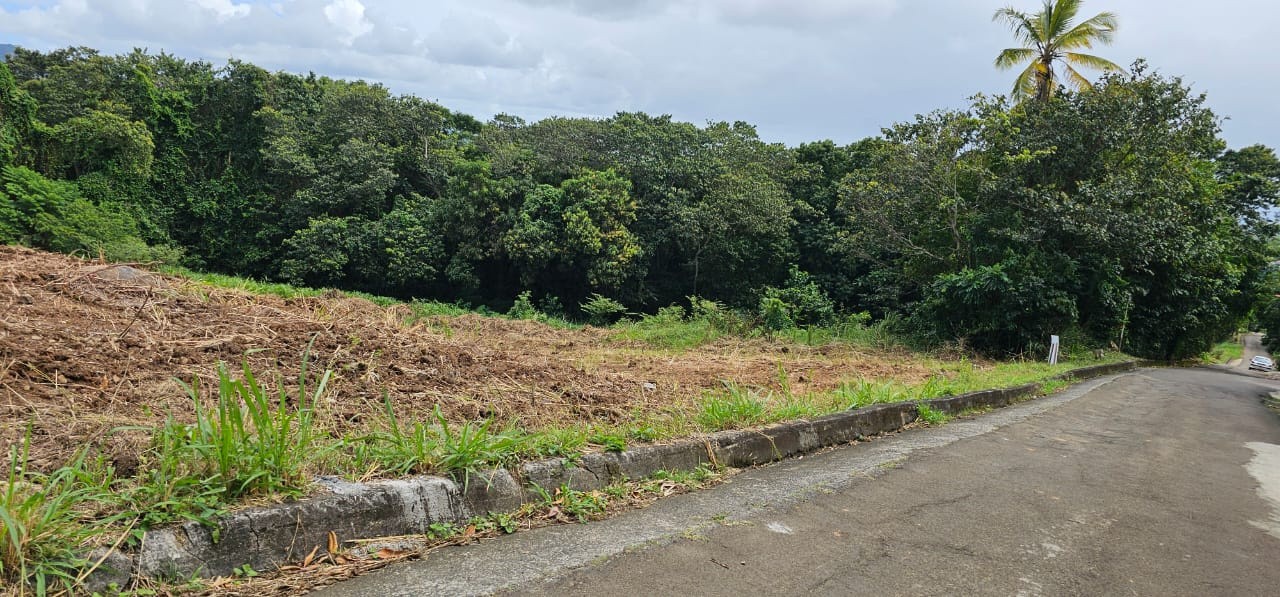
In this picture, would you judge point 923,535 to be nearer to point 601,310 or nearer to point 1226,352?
point 601,310

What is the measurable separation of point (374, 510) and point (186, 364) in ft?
7.67

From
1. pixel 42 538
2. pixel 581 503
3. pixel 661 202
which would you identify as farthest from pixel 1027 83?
pixel 42 538

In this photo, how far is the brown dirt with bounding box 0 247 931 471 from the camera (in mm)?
3338

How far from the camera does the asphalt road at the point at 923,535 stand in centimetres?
254

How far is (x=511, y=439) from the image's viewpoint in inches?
A: 130

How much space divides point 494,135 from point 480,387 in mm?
27856

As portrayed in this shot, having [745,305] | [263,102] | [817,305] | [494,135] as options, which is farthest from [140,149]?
[817,305]

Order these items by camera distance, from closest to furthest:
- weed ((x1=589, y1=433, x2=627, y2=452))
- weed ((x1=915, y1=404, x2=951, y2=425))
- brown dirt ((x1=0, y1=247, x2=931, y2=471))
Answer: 1. brown dirt ((x1=0, y1=247, x2=931, y2=471))
2. weed ((x1=589, y1=433, x2=627, y2=452))
3. weed ((x1=915, y1=404, x2=951, y2=425))

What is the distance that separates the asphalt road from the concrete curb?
0.22m

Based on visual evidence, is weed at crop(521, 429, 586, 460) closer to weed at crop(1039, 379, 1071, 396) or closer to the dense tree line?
weed at crop(1039, 379, 1071, 396)

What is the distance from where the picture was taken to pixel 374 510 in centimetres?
264

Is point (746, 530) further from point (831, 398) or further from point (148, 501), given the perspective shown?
point (831, 398)

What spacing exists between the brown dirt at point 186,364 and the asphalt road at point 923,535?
1412 millimetres

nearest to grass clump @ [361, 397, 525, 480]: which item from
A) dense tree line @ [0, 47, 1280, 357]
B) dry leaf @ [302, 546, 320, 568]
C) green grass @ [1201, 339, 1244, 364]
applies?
dry leaf @ [302, 546, 320, 568]
